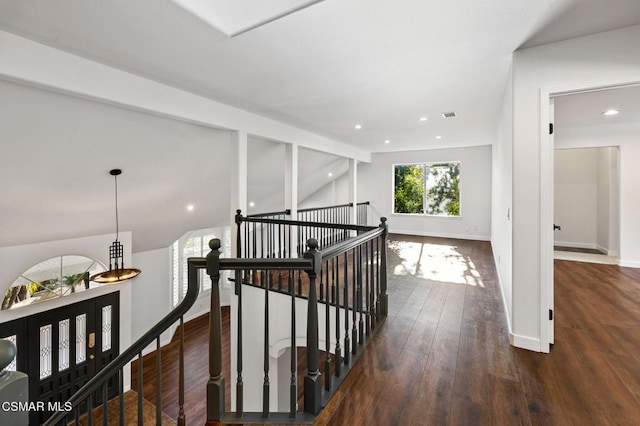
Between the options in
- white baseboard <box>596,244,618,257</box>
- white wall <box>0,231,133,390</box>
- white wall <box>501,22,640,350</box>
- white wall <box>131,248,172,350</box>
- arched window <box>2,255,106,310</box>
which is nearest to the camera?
white wall <box>501,22,640,350</box>

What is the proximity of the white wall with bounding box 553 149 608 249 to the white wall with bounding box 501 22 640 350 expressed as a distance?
5114mm

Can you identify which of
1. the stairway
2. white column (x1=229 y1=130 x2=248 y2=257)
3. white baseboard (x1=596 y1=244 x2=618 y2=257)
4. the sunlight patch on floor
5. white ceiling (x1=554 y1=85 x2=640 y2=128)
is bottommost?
the stairway

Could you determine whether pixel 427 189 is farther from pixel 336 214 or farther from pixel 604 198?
pixel 604 198

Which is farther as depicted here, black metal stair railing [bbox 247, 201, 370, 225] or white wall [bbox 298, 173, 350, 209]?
white wall [bbox 298, 173, 350, 209]

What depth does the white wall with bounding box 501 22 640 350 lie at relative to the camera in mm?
2225

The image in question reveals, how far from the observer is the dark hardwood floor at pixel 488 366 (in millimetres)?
1719

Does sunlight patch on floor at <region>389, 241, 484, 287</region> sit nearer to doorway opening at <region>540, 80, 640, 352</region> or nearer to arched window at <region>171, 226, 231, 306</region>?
doorway opening at <region>540, 80, 640, 352</region>

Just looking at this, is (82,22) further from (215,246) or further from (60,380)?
(60,380)

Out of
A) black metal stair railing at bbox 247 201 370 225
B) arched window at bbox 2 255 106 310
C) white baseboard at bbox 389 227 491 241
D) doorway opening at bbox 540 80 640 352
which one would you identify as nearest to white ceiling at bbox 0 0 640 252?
doorway opening at bbox 540 80 640 352

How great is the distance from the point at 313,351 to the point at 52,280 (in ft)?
19.2

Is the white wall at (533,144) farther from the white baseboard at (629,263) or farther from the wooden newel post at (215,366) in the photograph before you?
the white baseboard at (629,263)

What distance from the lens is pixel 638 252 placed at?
4672mm

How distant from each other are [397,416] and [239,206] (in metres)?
3.26

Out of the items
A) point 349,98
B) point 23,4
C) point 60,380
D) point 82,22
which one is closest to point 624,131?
point 349,98
